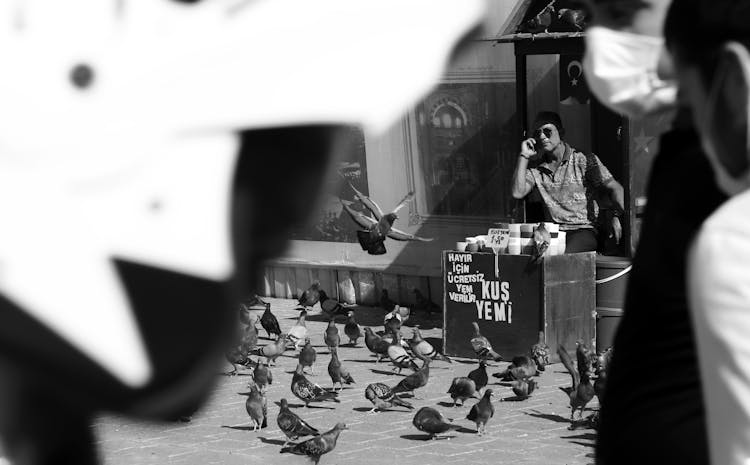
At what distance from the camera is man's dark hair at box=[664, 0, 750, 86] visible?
5.48 ft

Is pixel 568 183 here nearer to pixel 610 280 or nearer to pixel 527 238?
pixel 527 238

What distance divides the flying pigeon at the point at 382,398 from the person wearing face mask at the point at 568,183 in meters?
2.22

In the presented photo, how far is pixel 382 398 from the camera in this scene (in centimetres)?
1009

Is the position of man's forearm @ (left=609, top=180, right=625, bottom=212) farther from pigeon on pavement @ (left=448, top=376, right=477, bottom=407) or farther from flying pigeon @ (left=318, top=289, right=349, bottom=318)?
flying pigeon @ (left=318, top=289, right=349, bottom=318)

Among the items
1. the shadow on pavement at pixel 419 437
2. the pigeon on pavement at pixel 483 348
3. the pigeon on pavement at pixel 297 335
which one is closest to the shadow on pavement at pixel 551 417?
the shadow on pavement at pixel 419 437

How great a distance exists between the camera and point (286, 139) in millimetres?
1420

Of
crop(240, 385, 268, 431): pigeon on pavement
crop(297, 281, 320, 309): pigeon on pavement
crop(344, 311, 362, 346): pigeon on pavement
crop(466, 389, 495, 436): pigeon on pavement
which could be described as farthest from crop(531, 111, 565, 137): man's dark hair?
crop(240, 385, 268, 431): pigeon on pavement

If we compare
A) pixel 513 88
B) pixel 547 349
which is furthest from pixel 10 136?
pixel 513 88

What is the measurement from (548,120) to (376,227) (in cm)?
277

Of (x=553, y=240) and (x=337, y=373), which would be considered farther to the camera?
(x=553, y=240)

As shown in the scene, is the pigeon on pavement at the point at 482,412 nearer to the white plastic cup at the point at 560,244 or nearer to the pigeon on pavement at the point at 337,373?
the pigeon on pavement at the point at 337,373

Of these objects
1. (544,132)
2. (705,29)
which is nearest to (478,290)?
(544,132)

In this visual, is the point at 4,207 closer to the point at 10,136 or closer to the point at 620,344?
the point at 10,136

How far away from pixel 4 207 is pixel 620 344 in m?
0.88
